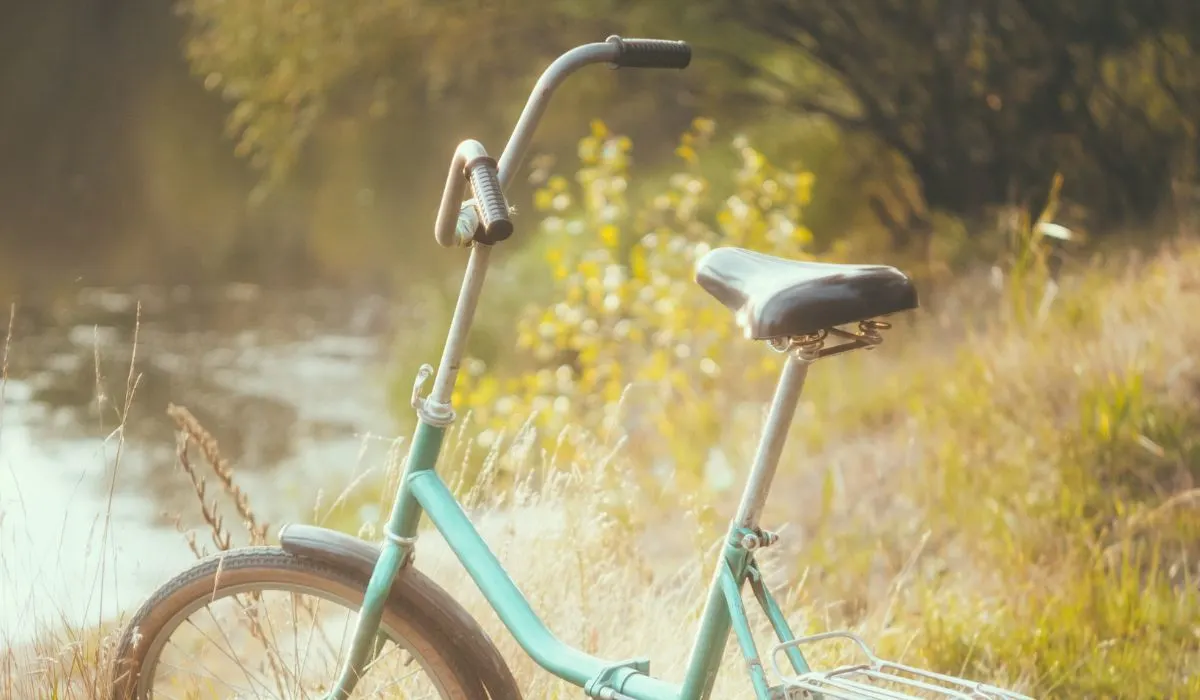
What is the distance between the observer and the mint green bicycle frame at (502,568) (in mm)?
1609

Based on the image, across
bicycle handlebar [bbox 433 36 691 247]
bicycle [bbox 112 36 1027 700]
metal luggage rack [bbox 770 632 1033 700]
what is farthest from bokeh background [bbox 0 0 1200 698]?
metal luggage rack [bbox 770 632 1033 700]

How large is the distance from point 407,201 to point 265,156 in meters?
4.70

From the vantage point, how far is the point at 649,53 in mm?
1788

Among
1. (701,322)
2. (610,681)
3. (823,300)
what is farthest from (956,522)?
(823,300)

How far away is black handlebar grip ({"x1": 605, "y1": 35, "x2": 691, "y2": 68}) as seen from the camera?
5.79ft

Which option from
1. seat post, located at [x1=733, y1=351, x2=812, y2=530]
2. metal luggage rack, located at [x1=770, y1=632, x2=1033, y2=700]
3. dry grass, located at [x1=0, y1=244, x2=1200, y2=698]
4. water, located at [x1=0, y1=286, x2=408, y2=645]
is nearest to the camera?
metal luggage rack, located at [x1=770, y1=632, x2=1033, y2=700]

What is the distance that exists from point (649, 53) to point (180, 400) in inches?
271

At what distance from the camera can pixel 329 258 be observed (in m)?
10.7

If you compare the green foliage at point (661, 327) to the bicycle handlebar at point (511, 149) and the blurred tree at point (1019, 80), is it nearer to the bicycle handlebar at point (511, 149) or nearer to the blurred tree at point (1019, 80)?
the blurred tree at point (1019, 80)

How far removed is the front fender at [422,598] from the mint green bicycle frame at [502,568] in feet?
0.10

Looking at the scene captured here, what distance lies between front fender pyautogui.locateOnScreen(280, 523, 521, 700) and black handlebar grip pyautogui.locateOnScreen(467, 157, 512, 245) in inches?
20.7

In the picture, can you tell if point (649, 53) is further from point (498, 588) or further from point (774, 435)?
→ point (498, 588)

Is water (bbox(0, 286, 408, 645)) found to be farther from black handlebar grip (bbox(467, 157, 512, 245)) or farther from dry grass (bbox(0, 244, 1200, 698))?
black handlebar grip (bbox(467, 157, 512, 245))

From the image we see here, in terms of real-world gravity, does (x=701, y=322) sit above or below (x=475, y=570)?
below
